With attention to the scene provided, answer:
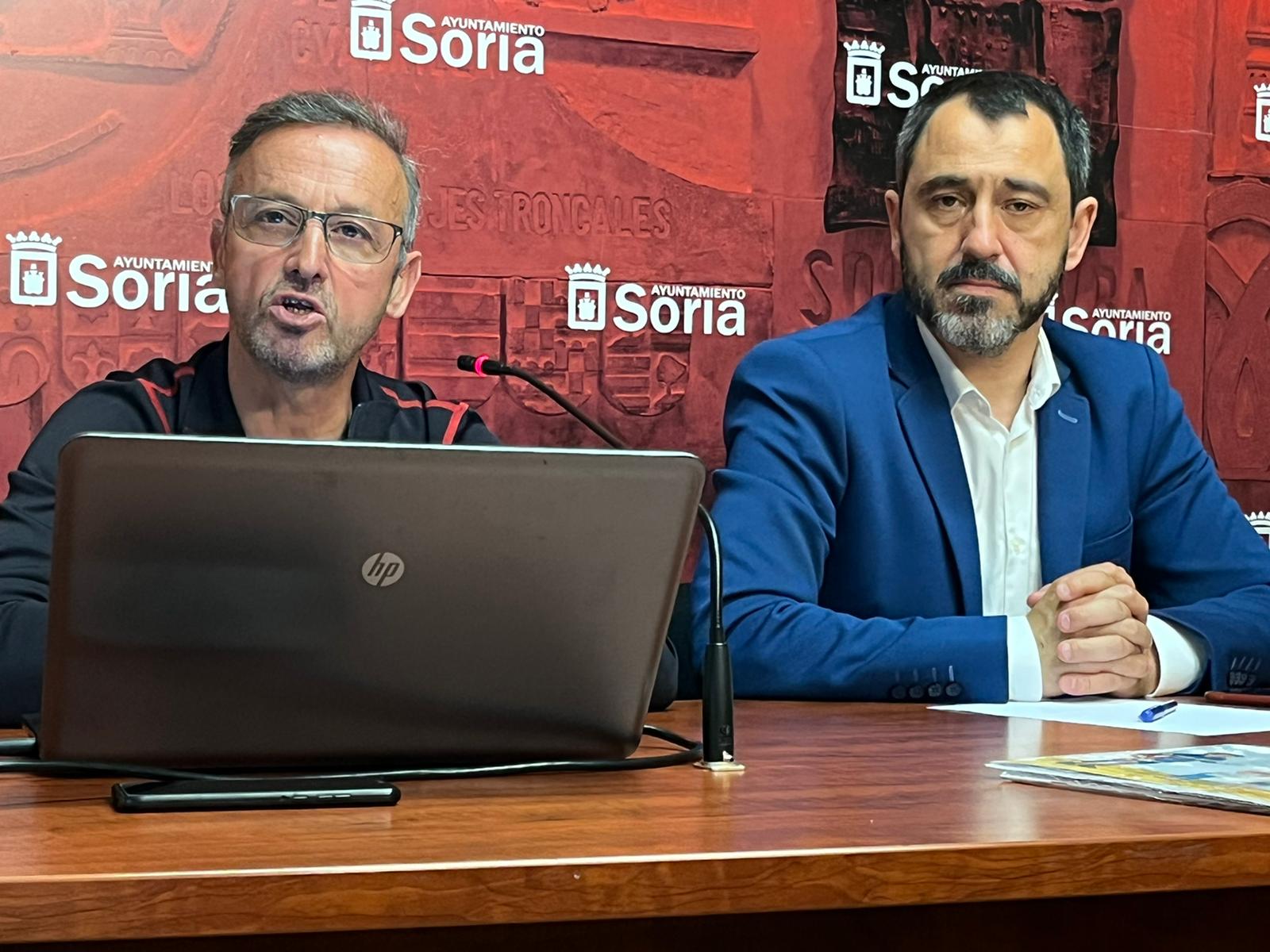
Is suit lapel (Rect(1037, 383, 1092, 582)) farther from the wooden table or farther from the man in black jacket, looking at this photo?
the wooden table

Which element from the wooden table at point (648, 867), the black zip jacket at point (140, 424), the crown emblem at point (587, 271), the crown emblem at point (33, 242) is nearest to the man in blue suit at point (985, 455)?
the black zip jacket at point (140, 424)

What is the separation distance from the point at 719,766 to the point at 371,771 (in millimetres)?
263


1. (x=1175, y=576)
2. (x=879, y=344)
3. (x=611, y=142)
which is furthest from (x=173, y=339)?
(x=1175, y=576)

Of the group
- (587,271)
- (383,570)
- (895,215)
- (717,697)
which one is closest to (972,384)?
(895,215)

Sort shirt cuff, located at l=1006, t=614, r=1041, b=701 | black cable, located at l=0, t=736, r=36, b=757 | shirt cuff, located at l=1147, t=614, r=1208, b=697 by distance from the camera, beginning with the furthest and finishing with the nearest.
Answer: shirt cuff, located at l=1147, t=614, r=1208, b=697
shirt cuff, located at l=1006, t=614, r=1041, b=701
black cable, located at l=0, t=736, r=36, b=757

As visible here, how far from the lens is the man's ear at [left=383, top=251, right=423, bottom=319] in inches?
90.6

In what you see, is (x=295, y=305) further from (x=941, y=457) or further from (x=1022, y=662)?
(x=1022, y=662)

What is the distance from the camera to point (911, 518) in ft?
7.57

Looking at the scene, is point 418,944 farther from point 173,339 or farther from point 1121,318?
point 1121,318

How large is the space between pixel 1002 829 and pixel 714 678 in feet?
1.06

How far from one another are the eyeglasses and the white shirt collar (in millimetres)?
827

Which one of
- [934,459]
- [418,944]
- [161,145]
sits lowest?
[418,944]

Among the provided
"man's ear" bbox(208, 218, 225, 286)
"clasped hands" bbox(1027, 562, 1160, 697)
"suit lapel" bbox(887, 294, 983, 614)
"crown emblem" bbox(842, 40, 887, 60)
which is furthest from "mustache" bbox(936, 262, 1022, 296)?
"man's ear" bbox(208, 218, 225, 286)

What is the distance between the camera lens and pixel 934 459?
7.64 feet
